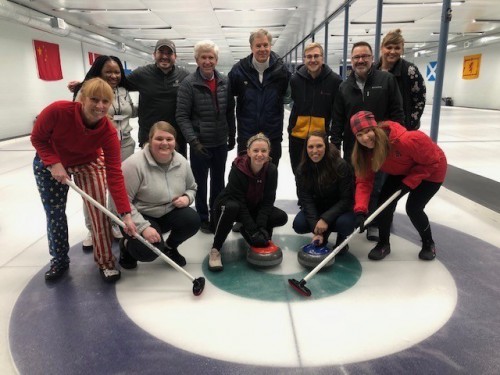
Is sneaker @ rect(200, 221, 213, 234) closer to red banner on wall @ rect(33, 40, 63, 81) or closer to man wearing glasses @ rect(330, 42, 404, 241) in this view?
man wearing glasses @ rect(330, 42, 404, 241)

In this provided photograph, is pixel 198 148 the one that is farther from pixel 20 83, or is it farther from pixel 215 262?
pixel 20 83

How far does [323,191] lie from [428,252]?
0.84 meters

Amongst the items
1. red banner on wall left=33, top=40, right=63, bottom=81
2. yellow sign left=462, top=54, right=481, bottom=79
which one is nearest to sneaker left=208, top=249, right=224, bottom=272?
red banner on wall left=33, top=40, right=63, bottom=81

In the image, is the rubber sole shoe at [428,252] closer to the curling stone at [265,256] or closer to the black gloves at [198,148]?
the curling stone at [265,256]

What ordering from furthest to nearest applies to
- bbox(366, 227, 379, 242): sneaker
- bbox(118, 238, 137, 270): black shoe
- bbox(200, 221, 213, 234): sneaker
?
1. bbox(200, 221, 213, 234): sneaker
2. bbox(366, 227, 379, 242): sneaker
3. bbox(118, 238, 137, 270): black shoe

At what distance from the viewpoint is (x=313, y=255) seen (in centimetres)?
244

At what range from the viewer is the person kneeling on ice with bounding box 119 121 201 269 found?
2.33m

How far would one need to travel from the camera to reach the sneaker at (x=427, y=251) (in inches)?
102

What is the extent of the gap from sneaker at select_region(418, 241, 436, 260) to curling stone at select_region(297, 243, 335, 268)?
0.66 metres

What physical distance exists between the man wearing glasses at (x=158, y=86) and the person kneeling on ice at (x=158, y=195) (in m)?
0.61

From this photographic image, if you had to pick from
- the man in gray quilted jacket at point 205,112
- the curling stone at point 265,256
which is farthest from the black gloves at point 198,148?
the curling stone at point 265,256

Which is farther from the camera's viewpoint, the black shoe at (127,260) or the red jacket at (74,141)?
the black shoe at (127,260)

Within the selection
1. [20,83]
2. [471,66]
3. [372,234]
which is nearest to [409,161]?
[372,234]

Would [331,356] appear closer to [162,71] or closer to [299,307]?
[299,307]
